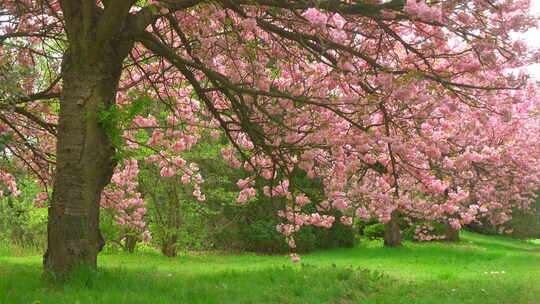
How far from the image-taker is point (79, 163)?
6.47 metres

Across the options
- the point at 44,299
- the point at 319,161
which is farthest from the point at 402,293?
the point at 44,299

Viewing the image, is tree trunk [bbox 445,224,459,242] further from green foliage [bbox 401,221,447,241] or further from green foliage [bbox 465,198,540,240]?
green foliage [bbox 465,198,540,240]

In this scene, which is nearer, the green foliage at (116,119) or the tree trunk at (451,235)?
the green foliage at (116,119)

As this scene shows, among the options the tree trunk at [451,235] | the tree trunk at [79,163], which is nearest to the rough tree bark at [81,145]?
the tree trunk at [79,163]

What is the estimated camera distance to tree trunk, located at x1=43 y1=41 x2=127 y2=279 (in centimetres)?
636

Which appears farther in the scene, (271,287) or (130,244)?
(130,244)

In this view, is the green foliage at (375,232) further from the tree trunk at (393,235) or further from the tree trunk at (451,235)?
the tree trunk at (393,235)

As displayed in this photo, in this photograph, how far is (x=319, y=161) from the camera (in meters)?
8.36

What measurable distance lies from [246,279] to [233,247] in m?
12.4

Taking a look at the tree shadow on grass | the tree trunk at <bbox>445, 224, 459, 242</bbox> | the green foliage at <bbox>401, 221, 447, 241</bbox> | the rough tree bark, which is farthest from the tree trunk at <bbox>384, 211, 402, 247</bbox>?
the rough tree bark

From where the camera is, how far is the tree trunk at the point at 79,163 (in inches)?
250

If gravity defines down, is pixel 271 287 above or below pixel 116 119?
below

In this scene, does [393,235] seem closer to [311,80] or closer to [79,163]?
[311,80]

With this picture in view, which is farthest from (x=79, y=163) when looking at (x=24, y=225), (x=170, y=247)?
(x=24, y=225)
